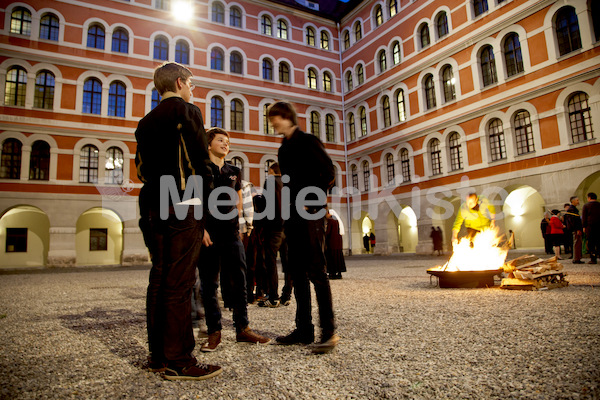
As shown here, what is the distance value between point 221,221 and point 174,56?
2216cm

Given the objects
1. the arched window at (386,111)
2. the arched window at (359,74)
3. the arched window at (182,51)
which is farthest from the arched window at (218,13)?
the arched window at (386,111)

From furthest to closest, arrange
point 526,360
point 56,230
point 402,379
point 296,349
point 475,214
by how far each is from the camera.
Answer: point 56,230 → point 475,214 → point 296,349 → point 526,360 → point 402,379

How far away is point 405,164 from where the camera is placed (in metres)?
22.5

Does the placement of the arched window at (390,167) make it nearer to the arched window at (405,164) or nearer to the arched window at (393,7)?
the arched window at (405,164)

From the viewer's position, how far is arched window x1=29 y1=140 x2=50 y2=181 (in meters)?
18.2

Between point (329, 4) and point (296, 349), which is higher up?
point (329, 4)

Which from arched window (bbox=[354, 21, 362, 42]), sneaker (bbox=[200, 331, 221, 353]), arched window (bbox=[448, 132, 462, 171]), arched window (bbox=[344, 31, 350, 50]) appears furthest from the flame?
arched window (bbox=[344, 31, 350, 50])

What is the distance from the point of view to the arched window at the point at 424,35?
21391 millimetres

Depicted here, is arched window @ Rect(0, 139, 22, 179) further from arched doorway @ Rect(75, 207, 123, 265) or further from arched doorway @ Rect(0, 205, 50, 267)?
arched doorway @ Rect(75, 207, 123, 265)

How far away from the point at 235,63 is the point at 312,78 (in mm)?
6095

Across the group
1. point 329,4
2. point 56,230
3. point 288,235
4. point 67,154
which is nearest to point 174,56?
point 67,154

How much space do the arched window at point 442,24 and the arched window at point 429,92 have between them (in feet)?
7.68

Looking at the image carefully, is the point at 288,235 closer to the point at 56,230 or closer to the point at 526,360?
the point at 526,360

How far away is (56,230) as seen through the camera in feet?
59.2
